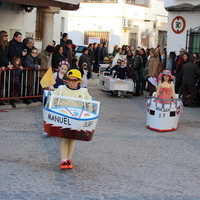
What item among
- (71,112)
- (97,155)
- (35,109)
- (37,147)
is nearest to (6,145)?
(37,147)

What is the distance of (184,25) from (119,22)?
73.4ft

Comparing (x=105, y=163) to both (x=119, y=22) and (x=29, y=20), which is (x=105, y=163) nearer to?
(x=29, y=20)

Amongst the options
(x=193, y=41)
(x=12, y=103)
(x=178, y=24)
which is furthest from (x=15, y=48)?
(x=178, y=24)

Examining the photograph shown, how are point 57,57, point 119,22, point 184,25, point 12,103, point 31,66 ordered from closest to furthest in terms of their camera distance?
1. point 12,103
2. point 31,66
3. point 57,57
4. point 184,25
5. point 119,22

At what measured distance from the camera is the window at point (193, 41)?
2086cm

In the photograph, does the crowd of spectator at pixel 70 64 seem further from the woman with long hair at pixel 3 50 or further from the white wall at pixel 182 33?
the white wall at pixel 182 33

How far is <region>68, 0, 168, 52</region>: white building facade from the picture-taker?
43.6 metres

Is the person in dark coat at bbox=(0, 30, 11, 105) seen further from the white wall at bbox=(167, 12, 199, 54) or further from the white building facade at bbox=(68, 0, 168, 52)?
the white building facade at bbox=(68, 0, 168, 52)

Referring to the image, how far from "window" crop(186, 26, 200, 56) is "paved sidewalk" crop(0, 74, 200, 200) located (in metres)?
8.03

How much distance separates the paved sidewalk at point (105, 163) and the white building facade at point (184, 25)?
8.20m

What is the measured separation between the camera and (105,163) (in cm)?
887

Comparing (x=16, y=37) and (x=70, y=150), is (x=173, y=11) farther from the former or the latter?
(x=70, y=150)

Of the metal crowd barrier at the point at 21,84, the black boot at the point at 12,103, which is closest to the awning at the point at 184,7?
the metal crowd barrier at the point at 21,84

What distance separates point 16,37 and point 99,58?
15501mm
